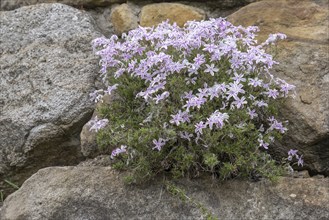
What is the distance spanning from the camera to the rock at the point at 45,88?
328cm

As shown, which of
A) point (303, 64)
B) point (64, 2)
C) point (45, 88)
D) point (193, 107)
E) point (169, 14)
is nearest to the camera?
point (193, 107)


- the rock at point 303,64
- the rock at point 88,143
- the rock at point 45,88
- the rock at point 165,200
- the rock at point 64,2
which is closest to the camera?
the rock at point 165,200

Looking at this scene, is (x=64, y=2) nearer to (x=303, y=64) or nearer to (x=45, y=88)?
(x=45, y=88)

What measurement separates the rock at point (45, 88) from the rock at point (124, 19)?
0.51ft

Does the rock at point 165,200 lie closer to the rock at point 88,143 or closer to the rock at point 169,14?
the rock at point 88,143

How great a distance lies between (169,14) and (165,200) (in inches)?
60.3

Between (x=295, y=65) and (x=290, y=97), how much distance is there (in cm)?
25

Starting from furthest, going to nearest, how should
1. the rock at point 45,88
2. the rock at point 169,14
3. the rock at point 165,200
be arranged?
the rock at point 169,14 → the rock at point 45,88 → the rock at point 165,200

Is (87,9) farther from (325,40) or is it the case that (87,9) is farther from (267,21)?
(325,40)

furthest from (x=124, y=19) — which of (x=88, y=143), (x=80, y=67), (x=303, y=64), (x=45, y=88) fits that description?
(x=303, y=64)

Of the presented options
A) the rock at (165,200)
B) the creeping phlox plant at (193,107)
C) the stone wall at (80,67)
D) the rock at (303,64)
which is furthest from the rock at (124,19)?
the rock at (165,200)

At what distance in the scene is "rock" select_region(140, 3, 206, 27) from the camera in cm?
363

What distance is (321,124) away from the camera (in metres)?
2.75

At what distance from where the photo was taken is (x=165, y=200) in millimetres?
2527
